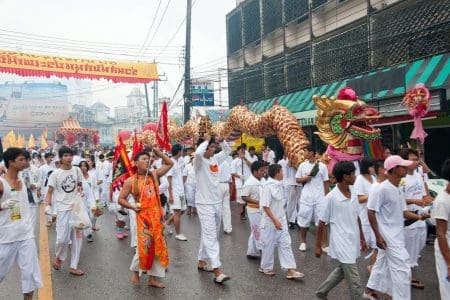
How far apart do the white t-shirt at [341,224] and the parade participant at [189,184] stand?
6.32 metres

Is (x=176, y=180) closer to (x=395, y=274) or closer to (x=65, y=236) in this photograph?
(x=65, y=236)

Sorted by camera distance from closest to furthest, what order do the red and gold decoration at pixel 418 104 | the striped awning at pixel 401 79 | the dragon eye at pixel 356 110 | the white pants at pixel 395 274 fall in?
the white pants at pixel 395 274
the red and gold decoration at pixel 418 104
the dragon eye at pixel 356 110
the striped awning at pixel 401 79

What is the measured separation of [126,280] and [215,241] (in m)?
1.23

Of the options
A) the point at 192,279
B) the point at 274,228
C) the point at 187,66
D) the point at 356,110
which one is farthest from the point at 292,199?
the point at 187,66

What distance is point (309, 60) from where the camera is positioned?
17.2 metres

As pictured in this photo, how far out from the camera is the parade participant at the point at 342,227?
168 inches

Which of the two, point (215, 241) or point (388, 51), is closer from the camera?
point (215, 241)

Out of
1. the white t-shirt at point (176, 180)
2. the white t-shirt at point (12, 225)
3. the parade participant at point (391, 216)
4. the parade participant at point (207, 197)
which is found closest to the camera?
the parade participant at point (391, 216)

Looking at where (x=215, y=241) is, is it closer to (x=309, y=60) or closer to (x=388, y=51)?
(x=388, y=51)

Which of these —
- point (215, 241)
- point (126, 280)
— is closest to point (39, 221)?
point (126, 280)

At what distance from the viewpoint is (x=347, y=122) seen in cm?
832

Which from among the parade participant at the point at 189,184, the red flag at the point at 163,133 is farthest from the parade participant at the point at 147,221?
the parade participant at the point at 189,184

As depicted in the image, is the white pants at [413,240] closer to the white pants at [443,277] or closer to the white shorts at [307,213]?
the white pants at [443,277]

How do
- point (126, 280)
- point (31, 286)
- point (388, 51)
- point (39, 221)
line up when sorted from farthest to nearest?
point (388, 51) → point (39, 221) → point (126, 280) → point (31, 286)
